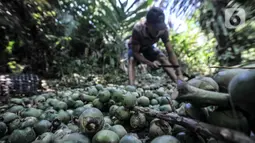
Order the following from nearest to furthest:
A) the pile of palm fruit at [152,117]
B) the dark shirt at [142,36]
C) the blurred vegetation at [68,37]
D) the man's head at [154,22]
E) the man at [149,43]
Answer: the pile of palm fruit at [152,117] → the man's head at [154,22] → the man at [149,43] → the dark shirt at [142,36] → the blurred vegetation at [68,37]

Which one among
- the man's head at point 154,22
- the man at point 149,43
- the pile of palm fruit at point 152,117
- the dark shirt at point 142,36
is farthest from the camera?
the dark shirt at point 142,36

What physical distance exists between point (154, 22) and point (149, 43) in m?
0.39

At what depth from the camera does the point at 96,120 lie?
0.70m

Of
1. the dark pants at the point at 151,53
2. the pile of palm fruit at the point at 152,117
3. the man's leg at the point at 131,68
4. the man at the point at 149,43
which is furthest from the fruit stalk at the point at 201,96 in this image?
the dark pants at the point at 151,53

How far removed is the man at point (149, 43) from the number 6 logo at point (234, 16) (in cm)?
226

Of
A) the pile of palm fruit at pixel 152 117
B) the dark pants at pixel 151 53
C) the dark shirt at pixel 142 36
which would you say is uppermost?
the dark shirt at pixel 142 36

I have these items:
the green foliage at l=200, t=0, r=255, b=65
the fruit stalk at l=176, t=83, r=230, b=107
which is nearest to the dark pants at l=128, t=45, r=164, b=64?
the green foliage at l=200, t=0, r=255, b=65

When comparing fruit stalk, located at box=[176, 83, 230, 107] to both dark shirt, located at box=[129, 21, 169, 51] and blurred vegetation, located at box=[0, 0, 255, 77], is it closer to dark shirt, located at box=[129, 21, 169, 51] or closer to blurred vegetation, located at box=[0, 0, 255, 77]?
blurred vegetation, located at box=[0, 0, 255, 77]

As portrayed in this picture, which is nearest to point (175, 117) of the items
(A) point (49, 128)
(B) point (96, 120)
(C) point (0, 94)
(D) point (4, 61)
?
(B) point (96, 120)

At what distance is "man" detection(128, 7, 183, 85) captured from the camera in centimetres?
299

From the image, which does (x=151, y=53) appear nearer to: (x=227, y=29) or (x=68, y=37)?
(x=68, y=37)

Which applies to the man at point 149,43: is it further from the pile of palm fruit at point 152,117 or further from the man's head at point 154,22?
the pile of palm fruit at point 152,117

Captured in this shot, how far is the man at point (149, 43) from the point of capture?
9.81ft

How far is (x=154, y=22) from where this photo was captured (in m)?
3.00
